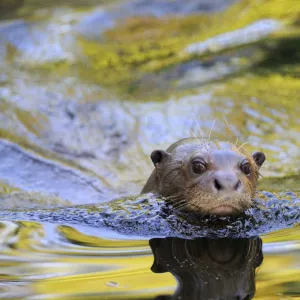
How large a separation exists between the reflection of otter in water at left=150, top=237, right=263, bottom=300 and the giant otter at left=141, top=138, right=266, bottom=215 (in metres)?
0.24

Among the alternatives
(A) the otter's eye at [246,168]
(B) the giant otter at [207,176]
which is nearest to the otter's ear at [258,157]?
(B) the giant otter at [207,176]

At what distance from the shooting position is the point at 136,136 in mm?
7160

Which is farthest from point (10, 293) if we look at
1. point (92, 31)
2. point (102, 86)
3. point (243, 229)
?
point (92, 31)

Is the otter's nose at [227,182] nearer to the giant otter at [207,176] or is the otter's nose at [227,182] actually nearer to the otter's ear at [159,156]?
the giant otter at [207,176]

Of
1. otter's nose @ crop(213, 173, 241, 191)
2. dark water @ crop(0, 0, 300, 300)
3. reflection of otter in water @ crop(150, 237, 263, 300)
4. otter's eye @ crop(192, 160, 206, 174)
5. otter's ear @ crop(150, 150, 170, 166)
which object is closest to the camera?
reflection of otter in water @ crop(150, 237, 263, 300)

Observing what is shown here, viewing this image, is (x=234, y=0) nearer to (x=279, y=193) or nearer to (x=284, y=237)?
(x=279, y=193)

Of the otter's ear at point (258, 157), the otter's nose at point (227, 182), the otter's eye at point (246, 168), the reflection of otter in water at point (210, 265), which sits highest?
the otter's ear at point (258, 157)

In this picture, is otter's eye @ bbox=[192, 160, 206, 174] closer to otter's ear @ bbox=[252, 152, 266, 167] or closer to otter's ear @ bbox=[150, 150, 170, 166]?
otter's ear @ bbox=[150, 150, 170, 166]

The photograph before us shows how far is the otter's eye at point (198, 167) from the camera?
4383mm

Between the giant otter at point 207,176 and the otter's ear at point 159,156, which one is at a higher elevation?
the otter's ear at point 159,156

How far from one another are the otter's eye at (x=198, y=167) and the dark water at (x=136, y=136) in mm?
293

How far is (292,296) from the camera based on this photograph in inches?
120

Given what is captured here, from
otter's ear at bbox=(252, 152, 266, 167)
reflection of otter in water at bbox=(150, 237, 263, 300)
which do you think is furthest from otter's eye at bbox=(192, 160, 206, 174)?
otter's ear at bbox=(252, 152, 266, 167)

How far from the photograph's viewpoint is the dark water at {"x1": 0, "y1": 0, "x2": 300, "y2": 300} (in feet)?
11.3
